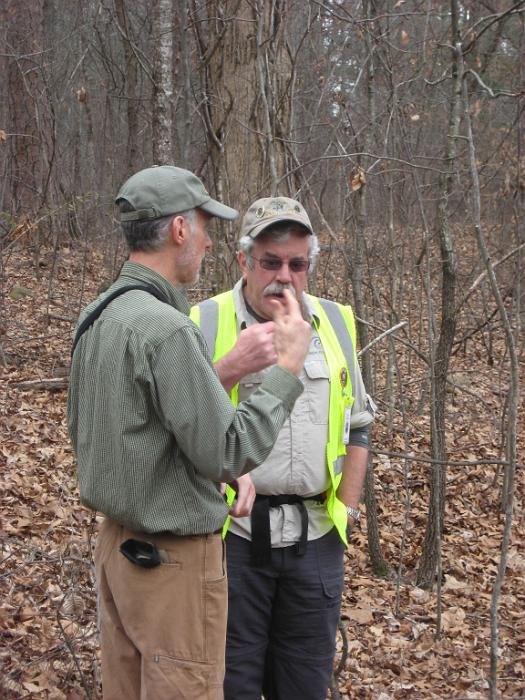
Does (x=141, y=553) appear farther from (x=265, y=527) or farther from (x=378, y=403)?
(x=378, y=403)

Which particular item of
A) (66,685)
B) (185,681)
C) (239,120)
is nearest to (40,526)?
(66,685)

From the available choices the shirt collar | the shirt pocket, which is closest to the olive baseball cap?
the shirt collar

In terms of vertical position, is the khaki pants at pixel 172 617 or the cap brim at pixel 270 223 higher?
the cap brim at pixel 270 223

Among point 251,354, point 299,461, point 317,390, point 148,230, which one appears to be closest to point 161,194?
point 148,230

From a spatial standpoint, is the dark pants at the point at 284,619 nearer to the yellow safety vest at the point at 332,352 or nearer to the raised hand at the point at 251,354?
the yellow safety vest at the point at 332,352

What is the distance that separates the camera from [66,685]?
139 inches

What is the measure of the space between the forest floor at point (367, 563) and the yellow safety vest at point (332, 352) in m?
0.71

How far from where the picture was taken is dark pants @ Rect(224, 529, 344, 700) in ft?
8.60

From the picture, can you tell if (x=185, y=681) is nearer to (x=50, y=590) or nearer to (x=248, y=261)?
(x=248, y=261)

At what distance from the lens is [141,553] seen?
2053 millimetres

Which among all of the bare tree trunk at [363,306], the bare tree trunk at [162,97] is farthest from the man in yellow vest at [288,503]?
the bare tree trunk at [162,97]

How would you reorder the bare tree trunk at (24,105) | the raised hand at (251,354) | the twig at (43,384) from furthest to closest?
the bare tree trunk at (24,105)
the twig at (43,384)
the raised hand at (251,354)

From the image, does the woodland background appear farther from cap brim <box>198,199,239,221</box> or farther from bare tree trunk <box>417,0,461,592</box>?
cap brim <box>198,199,239,221</box>

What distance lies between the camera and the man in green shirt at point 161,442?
1.95 metres
